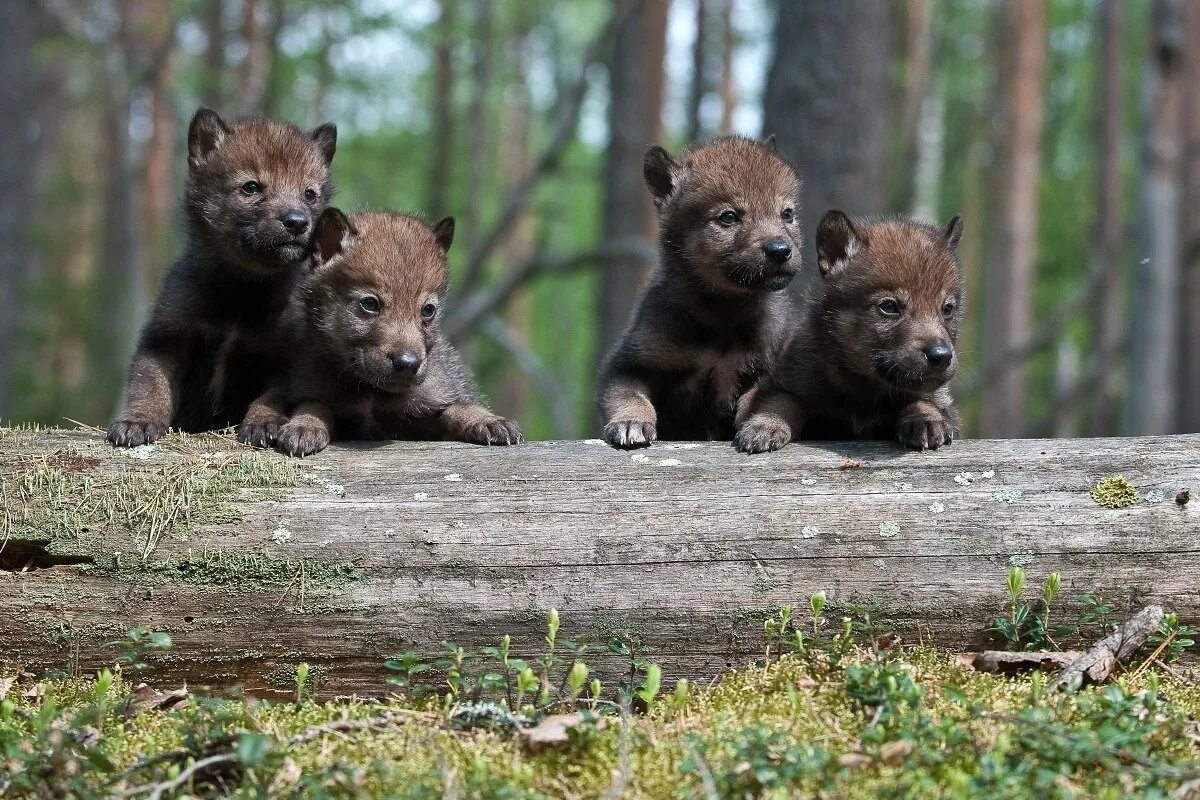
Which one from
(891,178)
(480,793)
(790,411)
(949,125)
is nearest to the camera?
(480,793)

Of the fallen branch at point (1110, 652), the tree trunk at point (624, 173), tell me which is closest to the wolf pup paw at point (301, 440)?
the fallen branch at point (1110, 652)

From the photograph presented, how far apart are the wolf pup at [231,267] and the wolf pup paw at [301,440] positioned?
2.94ft

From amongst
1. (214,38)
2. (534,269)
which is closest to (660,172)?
(534,269)

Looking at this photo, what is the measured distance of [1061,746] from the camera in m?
3.10

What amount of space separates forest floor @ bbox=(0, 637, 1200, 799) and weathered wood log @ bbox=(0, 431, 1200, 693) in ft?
0.72

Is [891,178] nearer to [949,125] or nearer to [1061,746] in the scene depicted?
[949,125]

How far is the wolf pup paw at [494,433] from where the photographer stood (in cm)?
508

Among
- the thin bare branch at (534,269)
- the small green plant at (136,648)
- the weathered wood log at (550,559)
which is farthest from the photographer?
the thin bare branch at (534,269)

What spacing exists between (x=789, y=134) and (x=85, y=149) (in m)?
28.6

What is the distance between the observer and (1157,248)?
12.5 meters

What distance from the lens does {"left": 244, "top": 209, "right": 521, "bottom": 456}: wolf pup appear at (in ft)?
16.8

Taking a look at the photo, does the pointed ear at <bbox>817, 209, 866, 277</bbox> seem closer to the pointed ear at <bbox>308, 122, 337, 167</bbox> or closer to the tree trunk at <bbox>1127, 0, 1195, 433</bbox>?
the pointed ear at <bbox>308, 122, 337, 167</bbox>

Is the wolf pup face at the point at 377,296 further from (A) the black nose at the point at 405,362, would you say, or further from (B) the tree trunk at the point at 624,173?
(B) the tree trunk at the point at 624,173

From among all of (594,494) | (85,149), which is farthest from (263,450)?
(85,149)
